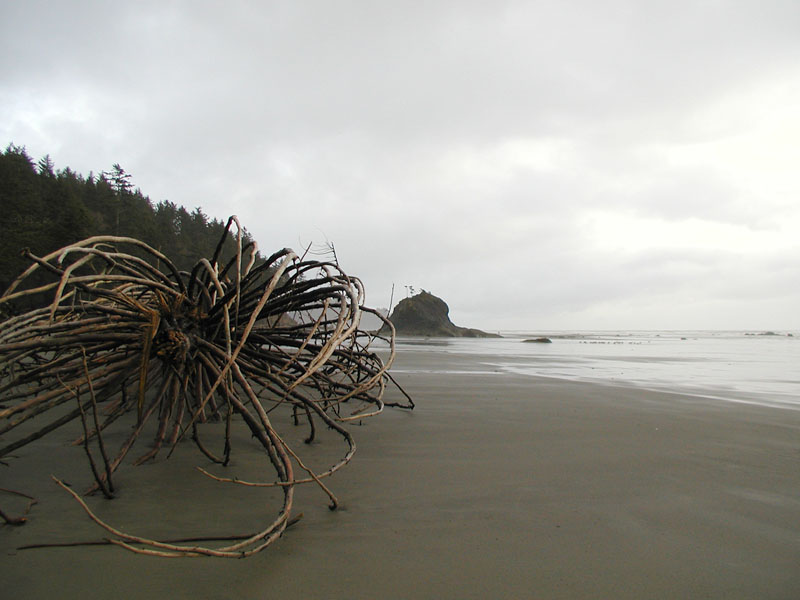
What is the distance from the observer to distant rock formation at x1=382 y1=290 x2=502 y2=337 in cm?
3703

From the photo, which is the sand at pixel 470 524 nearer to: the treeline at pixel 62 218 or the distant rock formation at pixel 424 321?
the treeline at pixel 62 218

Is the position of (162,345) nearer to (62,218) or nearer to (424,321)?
(62,218)

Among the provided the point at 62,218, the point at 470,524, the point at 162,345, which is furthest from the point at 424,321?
the point at 470,524

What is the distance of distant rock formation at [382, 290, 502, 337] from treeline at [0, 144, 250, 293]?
15.6 m

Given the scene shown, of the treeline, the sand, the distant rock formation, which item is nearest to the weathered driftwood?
the sand

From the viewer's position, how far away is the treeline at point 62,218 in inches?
790

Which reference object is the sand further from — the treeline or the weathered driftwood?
the treeline

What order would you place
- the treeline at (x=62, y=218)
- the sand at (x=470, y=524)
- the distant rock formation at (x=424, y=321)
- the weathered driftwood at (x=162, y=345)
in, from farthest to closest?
the distant rock formation at (x=424, y=321)
the treeline at (x=62, y=218)
the weathered driftwood at (x=162, y=345)
the sand at (x=470, y=524)

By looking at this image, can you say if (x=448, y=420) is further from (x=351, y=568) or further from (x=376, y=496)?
(x=351, y=568)

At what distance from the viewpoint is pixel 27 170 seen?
99.8 feet

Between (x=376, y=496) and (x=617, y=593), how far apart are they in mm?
850

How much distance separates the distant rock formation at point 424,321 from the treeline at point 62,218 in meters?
15.6

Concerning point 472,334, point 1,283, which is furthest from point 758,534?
point 472,334

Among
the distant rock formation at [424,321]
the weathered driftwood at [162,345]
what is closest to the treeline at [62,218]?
the weathered driftwood at [162,345]
